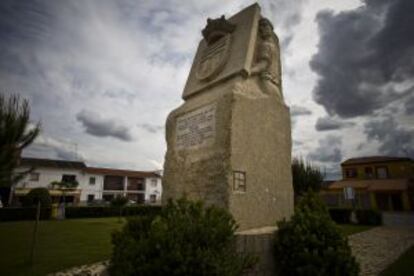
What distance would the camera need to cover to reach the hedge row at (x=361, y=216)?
16516 mm

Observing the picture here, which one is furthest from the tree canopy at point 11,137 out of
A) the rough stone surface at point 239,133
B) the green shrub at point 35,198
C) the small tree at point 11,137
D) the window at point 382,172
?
the window at point 382,172

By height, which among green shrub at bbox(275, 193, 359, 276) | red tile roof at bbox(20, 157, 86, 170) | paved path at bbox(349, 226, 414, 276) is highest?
red tile roof at bbox(20, 157, 86, 170)

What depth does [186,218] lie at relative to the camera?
2852 mm

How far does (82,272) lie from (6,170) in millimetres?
4006

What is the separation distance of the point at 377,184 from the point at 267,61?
3336cm

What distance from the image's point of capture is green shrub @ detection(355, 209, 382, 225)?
54.1 feet

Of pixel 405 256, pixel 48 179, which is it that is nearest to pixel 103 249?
pixel 405 256

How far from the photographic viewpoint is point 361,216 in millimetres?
17016

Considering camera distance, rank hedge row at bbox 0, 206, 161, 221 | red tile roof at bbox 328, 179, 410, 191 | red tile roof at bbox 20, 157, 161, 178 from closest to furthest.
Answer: hedge row at bbox 0, 206, 161, 221, red tile roof at bbox 328, 179, 410, 191, red tile roof at bbox 20, 157, 161, 178

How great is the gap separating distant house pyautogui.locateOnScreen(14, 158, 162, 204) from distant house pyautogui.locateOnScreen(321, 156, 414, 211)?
2684 centimetres

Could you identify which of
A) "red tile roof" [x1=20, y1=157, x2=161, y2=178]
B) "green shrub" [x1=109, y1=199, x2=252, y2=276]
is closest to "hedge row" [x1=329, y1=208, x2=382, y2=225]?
"green shrub" [x1=109, y1=199, x2=252, y2=276]

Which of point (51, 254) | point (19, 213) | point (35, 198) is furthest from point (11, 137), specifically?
point (35, 198)

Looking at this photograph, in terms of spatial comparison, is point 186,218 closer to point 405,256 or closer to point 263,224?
point 263,224

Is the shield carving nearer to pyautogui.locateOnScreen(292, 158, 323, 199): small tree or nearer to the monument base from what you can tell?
the monument base
